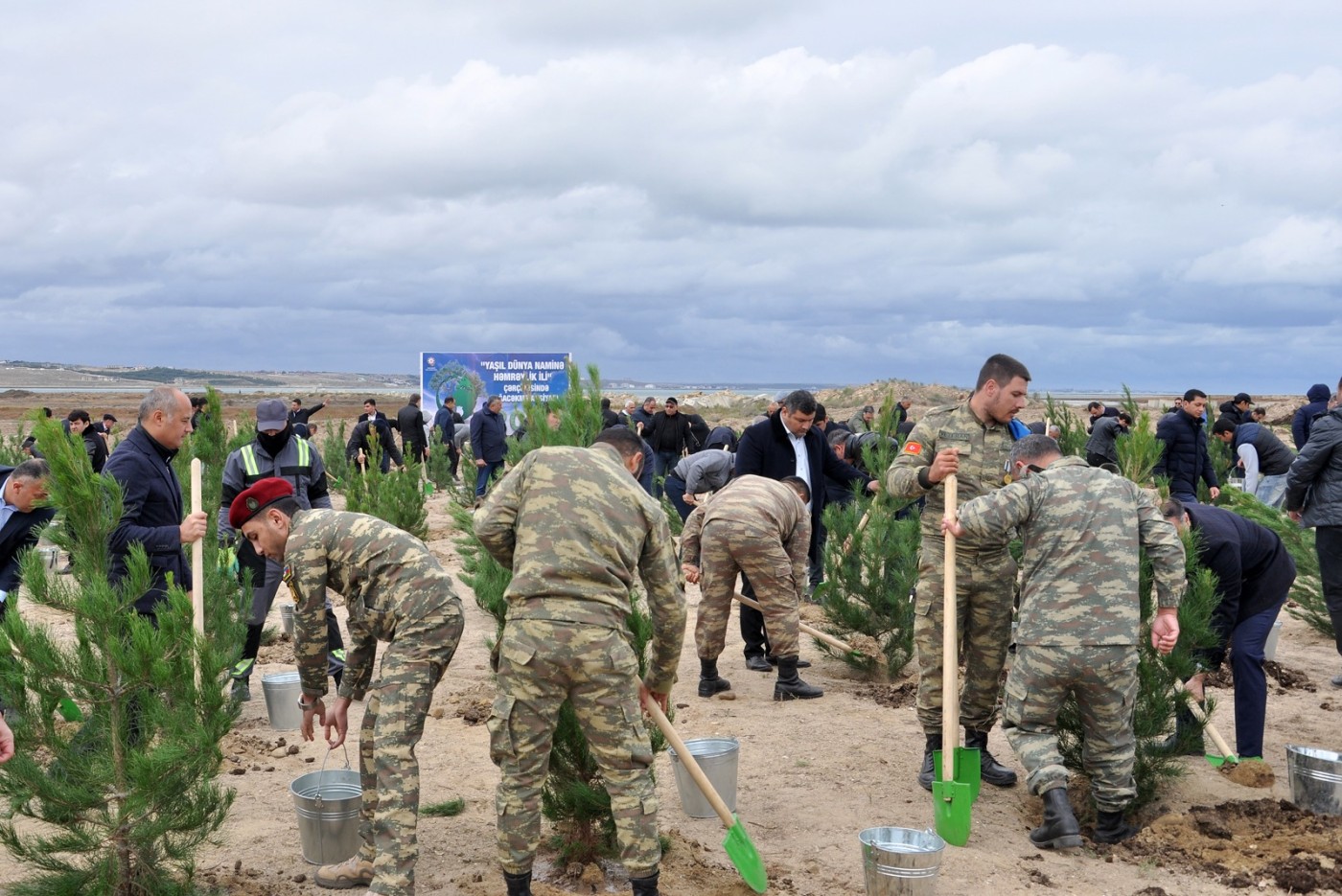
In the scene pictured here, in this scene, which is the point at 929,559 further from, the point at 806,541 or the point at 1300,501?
the point at 1300,501

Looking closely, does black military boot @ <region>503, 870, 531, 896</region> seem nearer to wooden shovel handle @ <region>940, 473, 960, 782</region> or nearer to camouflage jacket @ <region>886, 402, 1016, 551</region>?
wooden shovel handle @ <region>940, 473, 960, 782</region>

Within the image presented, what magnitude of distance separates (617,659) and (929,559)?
207cm

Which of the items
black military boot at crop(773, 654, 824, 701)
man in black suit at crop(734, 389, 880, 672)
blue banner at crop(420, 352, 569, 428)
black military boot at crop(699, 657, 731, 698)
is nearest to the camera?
black military boot at crop(773, 654, 824, 701)

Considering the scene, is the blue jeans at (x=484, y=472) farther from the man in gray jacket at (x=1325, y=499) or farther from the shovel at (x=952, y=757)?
the shovel at (x=952, y=757)

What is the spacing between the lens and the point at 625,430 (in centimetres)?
453

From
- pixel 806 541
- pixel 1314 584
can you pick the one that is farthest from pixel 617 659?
pixel 1314 584

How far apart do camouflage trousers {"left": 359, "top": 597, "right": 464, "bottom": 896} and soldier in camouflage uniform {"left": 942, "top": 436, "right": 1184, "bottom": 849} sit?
223cm

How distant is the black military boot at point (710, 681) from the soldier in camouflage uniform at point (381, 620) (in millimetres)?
3495

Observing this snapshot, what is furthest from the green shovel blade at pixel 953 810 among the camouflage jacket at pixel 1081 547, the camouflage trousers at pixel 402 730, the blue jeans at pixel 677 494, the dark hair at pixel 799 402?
the blue jeans at pixel 677 494

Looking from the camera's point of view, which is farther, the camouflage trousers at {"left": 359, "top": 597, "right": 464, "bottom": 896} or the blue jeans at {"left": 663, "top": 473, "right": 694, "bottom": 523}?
the blue jeans at {"left": 663, "top": 473, "right": 694, "bottom": 523}

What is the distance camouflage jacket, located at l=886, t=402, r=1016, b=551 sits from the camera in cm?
548

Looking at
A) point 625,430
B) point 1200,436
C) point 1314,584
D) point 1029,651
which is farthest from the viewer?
point 1200,436

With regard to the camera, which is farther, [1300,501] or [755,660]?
[755,660]

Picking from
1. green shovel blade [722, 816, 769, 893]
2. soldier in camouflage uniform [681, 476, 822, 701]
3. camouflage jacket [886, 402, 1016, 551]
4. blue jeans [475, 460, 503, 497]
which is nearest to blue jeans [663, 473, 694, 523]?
blue jeans [475, 460, 503, 497]
